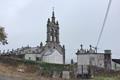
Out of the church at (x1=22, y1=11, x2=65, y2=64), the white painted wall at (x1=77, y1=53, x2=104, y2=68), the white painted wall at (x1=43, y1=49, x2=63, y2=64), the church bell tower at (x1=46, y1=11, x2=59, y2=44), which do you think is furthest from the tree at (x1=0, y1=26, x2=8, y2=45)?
the church bell tower at (x1=46, y1=11, x2=59, y2=44)

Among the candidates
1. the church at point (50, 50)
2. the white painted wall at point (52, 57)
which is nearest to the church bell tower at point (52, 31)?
the church at point (50, 50)

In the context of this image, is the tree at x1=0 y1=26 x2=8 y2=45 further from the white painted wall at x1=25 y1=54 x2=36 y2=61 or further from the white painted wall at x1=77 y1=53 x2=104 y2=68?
the white painted wall at x1=25 y1=54 x2=36 y2=61

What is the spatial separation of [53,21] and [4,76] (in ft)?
262

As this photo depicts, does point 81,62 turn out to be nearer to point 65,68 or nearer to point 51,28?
point 65,68

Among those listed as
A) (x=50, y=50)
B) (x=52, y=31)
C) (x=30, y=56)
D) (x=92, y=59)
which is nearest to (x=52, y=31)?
(x=52, y=31)

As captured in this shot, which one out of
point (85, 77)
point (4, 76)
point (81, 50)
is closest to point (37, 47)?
point (81, 50)

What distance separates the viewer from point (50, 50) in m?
96.6

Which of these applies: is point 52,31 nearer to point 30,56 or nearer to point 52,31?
point 52,31

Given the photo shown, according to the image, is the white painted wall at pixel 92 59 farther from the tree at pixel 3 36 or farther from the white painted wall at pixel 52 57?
the tree at pixel 3 36

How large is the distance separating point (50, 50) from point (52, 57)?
637 cm

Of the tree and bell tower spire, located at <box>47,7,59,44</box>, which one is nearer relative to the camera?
the tree

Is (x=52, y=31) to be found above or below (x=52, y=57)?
above

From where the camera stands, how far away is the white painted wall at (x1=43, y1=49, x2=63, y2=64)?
89069 millimetres

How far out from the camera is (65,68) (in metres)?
54.2
